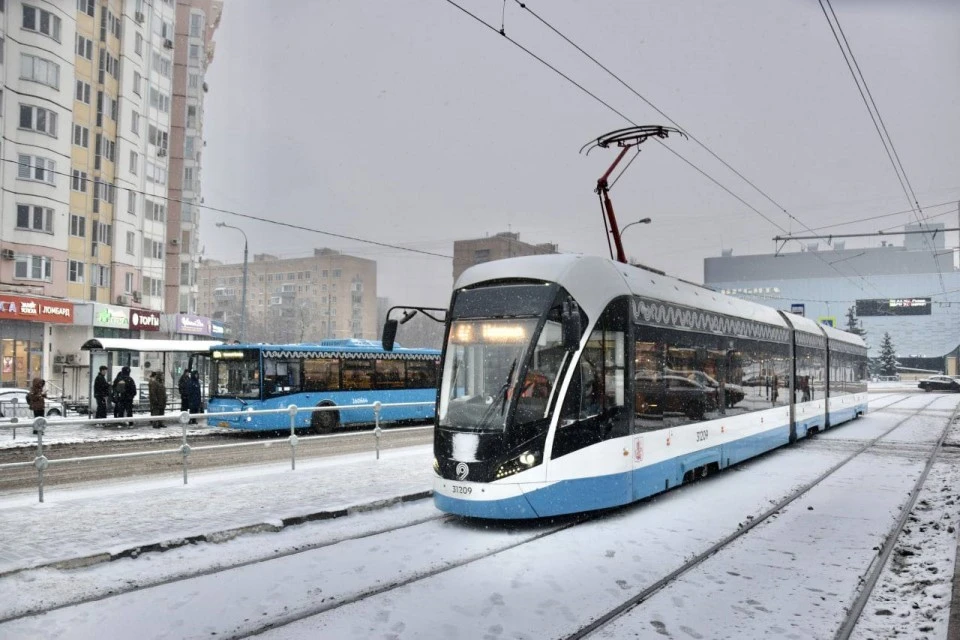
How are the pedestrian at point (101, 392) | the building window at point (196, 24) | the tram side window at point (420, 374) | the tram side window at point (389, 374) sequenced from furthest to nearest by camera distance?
the building window at point (196, 24) < the tram side window at point (420, 374) < the tram side window at point (389, 374) < the pedestrian at point (101, 392)

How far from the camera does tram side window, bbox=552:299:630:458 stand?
8.34m

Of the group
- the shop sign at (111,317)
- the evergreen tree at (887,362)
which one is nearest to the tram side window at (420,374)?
the shop sign at (111,317)

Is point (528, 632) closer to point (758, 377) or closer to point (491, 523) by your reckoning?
point (491, 523)

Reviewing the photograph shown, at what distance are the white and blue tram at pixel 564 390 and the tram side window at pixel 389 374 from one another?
14.6 meters

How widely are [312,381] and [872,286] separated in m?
106

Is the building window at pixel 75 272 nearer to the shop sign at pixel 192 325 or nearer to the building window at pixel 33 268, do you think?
the building window at pixel 33 268

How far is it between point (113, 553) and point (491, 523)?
13.6 feet

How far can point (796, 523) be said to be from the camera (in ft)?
29.7

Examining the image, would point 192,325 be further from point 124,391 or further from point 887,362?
point 887,362

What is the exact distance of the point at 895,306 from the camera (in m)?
58.1

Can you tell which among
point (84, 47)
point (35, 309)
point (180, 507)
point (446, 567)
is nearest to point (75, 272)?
point (35, 309)

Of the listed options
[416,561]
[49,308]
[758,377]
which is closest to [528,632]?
[416,561]

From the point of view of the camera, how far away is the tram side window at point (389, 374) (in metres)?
24.2

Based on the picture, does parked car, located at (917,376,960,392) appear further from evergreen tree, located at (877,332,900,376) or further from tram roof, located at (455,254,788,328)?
tram roof, located at (455,254,788,328)
